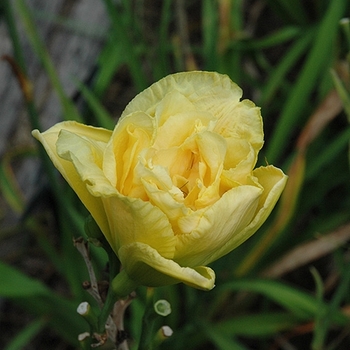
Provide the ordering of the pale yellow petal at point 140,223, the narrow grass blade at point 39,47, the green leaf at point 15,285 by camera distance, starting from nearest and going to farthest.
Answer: the pale yellow petal at point 140,223, the green leaf at point 15,285, the narrow grass blade at point 39,47

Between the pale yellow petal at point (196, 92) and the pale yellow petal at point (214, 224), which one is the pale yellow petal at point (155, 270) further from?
the pale yellow petal at point (196, 92)

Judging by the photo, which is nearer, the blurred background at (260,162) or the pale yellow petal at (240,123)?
the pale yellow petal at (240,123)

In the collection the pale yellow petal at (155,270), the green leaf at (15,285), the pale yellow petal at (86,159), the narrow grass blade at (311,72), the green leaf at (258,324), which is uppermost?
the pale yellow petal at (86,159)

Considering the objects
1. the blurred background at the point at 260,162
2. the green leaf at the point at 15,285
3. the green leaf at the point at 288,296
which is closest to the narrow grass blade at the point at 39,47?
the blurred background at the point at 260,162

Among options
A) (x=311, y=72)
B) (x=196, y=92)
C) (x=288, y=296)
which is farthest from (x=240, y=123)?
(x=311, y=72)

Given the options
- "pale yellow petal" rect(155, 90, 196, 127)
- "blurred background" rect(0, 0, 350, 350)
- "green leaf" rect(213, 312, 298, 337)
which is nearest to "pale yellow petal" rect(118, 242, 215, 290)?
"pale yellow petal" rect(155, 90, 196, 127)

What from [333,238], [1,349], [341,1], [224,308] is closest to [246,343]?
[224,308]

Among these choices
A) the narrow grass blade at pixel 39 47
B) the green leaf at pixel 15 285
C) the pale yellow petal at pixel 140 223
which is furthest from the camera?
the narrow grass blade at pixel 39 47
